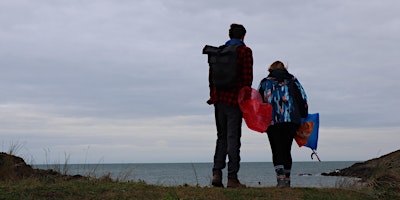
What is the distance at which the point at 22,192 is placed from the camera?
729 cm

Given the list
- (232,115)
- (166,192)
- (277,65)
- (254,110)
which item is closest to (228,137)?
(232,115)

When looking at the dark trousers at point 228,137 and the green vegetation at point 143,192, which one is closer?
the green vegetation at point 143,192

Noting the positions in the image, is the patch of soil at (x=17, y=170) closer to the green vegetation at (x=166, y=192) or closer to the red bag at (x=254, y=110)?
the green vegetation at (x=166, y=192)

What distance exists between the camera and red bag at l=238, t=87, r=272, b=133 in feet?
26.6

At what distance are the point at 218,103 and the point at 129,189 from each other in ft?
6.49

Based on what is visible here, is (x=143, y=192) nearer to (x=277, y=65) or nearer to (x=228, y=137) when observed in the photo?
(x=228, y=137)

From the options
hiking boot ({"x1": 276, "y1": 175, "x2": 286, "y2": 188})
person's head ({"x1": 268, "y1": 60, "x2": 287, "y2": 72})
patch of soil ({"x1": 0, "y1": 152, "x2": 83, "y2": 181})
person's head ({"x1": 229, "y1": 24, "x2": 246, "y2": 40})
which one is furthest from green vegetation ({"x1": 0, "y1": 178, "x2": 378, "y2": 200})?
person's head ({"x1": 229, "y1": 24, "x2": 246, "y2": 40})

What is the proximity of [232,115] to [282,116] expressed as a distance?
843mm

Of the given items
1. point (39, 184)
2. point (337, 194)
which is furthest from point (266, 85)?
point (39, 184)

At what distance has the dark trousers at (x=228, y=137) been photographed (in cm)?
816

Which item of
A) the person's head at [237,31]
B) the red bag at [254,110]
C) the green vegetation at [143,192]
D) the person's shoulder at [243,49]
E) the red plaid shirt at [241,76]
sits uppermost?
the person's head at [237,31]

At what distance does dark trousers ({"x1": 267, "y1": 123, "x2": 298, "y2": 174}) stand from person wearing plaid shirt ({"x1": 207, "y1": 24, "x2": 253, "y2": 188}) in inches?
24.9

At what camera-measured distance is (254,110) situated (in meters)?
8.13

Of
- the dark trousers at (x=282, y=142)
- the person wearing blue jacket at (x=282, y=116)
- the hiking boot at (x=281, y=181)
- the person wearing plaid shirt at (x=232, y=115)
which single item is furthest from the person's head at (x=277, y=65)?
the hiking boot at (x=281, y=181)
